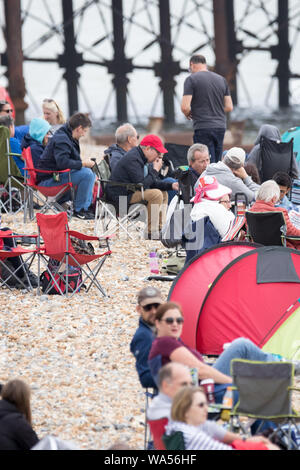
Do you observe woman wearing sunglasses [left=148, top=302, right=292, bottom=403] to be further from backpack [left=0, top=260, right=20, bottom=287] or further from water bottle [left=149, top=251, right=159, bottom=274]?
water bottle [left=149, top=251, right=159, bottom=274]

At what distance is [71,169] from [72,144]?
26 centimetres

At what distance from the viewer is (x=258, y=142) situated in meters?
10.3

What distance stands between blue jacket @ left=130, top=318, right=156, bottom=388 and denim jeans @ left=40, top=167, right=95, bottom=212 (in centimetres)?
504

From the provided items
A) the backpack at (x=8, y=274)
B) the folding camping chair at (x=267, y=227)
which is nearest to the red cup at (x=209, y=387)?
the folding camping chair at (x=267, y=227)

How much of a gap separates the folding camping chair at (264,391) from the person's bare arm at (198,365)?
15 cm

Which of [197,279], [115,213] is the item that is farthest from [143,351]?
[115,213]

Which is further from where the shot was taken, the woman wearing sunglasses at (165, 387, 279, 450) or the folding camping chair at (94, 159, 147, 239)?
the folding camping chair at (94, 159, 147, 239)

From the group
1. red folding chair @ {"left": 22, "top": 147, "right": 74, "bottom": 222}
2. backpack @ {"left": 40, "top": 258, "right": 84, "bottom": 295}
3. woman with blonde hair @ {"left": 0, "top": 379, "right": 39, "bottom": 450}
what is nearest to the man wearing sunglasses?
woman with blonde hair @ {"left": 0, "top": 379, "right": 39, "bottom": 450}

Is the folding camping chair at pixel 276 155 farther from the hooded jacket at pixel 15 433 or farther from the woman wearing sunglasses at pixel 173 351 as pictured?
the hooded jacket at pixel 15 433

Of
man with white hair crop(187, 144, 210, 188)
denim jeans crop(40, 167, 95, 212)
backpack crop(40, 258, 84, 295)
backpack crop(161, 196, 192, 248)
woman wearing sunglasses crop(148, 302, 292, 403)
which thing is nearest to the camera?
woman wearing sunglasses crop(148, 302, 292, 403)

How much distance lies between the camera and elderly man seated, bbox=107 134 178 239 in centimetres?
887

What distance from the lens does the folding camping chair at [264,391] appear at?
4367 mm

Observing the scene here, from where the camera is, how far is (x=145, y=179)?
9.13 metres

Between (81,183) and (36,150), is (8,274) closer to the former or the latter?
(81,183)
